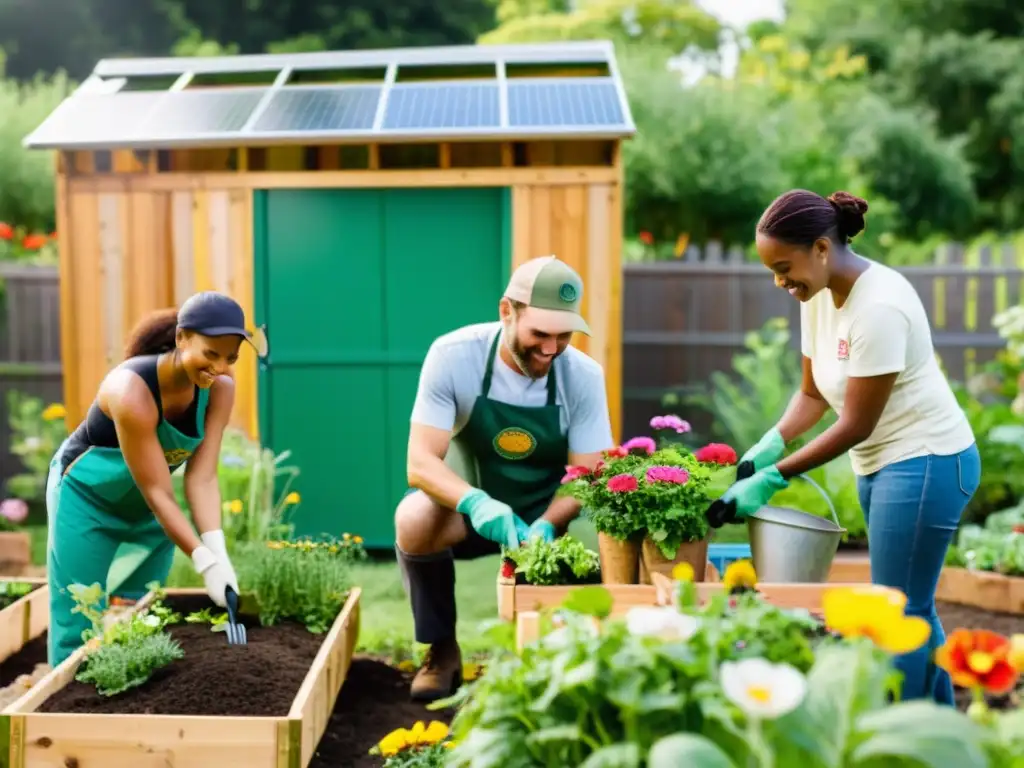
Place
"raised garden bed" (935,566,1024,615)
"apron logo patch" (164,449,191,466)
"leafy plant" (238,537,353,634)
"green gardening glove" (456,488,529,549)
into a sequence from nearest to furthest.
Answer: "green gardening glove" (456,488,529,549)
"apron logo patch" (164,449,191,466)
"leafy plant" (238,537,353,634)
"raised garden bed" (935,566,1024,615)

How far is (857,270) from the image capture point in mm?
2598

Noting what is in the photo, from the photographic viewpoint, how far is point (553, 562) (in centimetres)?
267

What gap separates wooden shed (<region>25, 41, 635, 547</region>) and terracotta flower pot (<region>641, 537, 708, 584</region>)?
2777 mm

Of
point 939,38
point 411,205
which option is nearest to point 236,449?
point 411,205

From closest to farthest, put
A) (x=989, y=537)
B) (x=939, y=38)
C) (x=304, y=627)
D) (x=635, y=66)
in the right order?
1. (x=304, y=627)
2. (x=989, y=537)
3. (x=635, y=66)
4. (x=939, y=38)

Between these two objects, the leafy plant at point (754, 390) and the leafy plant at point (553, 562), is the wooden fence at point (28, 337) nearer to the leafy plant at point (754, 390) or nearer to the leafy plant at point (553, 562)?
the leafy plant at point (754, 390)

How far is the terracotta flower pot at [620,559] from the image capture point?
8.75 ft

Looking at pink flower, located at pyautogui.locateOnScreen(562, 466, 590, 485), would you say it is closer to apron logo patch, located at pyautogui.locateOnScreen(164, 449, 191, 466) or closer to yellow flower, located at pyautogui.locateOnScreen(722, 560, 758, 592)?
yellow flower, located at pyautogui.locateOnScreen(722, 560, 758, 592)

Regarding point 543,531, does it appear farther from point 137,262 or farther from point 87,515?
point 137,262

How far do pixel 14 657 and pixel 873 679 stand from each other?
349cm

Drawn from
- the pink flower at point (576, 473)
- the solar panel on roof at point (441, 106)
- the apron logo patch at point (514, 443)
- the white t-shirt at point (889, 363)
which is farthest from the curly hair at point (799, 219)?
the solar panel on roof at point (441, 106)

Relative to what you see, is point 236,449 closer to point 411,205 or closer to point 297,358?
point 297,358

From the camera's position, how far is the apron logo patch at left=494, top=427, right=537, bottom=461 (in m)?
3.46

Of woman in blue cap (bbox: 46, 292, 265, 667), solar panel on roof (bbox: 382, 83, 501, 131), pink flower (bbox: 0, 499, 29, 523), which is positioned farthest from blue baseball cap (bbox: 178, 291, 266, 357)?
pink flower (bbox: 0, 499, 29, 523)
